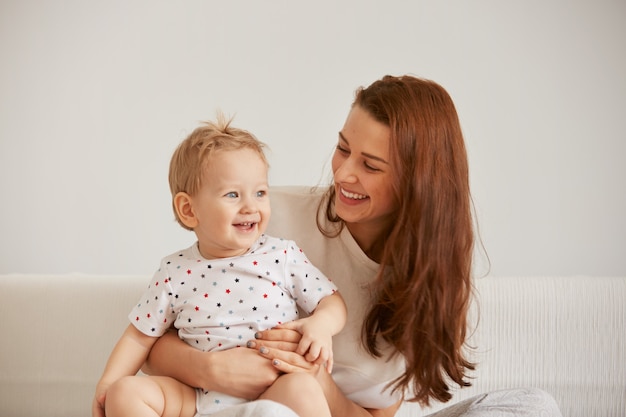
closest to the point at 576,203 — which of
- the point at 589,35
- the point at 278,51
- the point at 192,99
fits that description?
the point at 589,35

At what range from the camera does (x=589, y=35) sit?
324cm

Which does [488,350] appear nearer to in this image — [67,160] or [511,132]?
[511,132]

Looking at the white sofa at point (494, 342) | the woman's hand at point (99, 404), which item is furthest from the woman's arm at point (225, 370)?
the white sofa at point (494, 342)

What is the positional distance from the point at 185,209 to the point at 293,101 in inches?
60.4

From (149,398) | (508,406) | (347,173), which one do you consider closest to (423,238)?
(347,173)

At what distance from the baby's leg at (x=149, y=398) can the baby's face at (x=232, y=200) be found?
306 millimetres

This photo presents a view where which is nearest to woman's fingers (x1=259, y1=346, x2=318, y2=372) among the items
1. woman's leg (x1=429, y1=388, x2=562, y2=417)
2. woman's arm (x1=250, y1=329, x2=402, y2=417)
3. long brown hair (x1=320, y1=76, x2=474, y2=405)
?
woman's arm (x1=250, y1=329, x2=402, y2=417)

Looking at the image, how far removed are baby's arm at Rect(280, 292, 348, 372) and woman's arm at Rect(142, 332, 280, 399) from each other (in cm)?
8

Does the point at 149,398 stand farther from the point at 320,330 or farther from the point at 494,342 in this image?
the point at 494,342

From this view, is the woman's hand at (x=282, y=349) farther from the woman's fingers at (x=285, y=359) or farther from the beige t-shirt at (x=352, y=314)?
the beige t-shirt at (x=352, y=314)

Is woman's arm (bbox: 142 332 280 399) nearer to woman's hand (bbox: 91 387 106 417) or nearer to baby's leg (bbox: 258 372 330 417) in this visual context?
baby's leg (bbox: 258 372 330 417)

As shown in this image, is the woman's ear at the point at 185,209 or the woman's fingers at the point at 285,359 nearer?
the woman's fingers at the point at 285,359

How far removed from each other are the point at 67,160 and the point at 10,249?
0.43 meters

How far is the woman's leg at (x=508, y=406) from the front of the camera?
1.91 m
